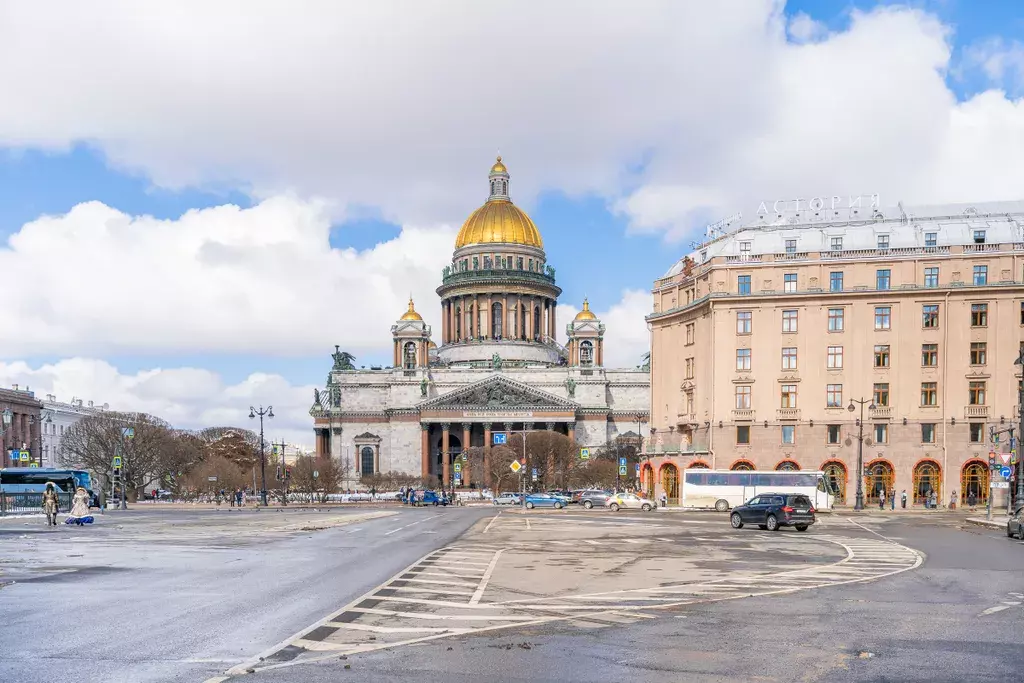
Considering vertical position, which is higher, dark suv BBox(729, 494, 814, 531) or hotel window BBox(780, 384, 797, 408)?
hotel window BBox(780, 384, 797, 408)

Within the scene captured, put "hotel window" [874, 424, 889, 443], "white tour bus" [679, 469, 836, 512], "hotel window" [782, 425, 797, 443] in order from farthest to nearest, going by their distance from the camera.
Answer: "hotel window" [782, 425, 797, 443], "hotel window" [874, 424, 889, 443], "white tour bus" [679, 469, 836, 512]

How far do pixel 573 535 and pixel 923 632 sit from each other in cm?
2328

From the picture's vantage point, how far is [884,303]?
6962 centimetres

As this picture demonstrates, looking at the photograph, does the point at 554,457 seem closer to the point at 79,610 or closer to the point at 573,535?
the point at 573,535

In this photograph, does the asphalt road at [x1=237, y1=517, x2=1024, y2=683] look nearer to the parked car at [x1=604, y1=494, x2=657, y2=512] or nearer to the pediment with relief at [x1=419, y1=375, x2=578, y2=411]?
the parked car at [x1=604, y1=494, x2=657, y2=512]

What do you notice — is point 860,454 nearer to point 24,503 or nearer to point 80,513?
point 80,513

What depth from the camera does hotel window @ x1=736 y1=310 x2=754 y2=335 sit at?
72.4 meters

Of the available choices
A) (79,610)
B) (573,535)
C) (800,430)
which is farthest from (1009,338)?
(79,610)

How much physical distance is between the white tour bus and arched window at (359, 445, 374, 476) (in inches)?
3607

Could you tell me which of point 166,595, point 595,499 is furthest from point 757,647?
point 595,499

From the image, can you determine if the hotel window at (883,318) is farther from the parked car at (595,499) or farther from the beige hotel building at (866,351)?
the parked car at (595,499)

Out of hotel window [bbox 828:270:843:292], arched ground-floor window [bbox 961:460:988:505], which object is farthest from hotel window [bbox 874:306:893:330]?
arched ground-floor window [bbox 961:460:988:505]

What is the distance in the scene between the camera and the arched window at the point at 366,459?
5960 inches

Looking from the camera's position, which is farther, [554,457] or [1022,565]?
[554,457]
